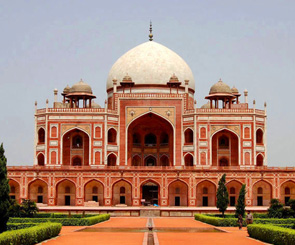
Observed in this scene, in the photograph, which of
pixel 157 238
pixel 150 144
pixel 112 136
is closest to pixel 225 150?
pixel 150 144

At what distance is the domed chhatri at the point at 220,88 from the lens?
49.4 metres

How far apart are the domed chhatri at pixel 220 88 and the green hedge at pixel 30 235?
3006 cm

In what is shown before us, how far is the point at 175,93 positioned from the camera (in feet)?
164

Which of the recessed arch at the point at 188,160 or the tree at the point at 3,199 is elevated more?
the recessed arch at the point at 188,160

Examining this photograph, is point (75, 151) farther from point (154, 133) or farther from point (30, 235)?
point (30, 235)

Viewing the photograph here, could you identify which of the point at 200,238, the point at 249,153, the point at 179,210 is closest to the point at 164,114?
the point at 249,153

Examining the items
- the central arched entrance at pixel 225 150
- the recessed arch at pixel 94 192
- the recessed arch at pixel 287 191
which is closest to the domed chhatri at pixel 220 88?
the central arched entrance at pixel 225 150

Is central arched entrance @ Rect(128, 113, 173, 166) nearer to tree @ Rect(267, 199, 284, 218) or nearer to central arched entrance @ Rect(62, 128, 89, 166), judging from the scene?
central arched entrance @ Rect(62, 128, 89, 166)

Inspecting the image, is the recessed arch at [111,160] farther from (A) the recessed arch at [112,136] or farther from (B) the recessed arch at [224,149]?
(B) the recessed arch at [224,149]

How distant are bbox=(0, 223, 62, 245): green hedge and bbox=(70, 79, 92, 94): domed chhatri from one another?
2875 centimetres

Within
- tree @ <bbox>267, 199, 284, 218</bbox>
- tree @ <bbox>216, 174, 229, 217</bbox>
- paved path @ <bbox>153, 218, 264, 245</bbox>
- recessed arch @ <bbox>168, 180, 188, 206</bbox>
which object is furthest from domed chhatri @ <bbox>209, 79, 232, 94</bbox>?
paved path @ <bbox>153, 218, 264, 245</bbox>

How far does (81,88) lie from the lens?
162 feet

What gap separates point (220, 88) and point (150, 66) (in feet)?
22.4

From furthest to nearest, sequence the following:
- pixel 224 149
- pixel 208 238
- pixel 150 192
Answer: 1. pixel 224 149
2. pixel 150 192
3. pixel 208 238
